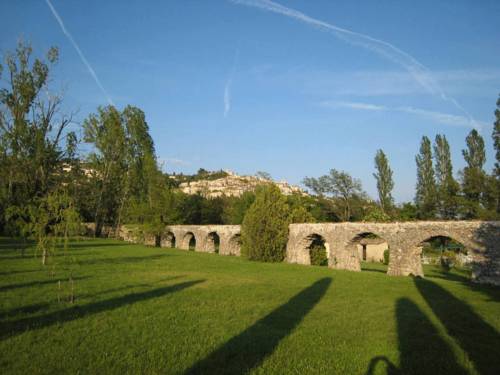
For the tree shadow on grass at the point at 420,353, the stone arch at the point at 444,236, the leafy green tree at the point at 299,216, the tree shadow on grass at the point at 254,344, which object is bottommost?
the tree shadow on grass at the point at 420,353

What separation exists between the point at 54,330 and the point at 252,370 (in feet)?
12.0

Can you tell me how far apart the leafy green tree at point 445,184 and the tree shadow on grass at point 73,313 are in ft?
122

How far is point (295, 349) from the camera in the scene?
5.79m

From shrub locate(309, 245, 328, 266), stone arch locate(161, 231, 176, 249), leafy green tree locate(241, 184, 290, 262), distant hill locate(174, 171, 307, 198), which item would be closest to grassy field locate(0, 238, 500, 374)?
leafy green tree locate(241, 184, 290, 262)

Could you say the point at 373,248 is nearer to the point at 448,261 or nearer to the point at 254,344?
the point at 448,261

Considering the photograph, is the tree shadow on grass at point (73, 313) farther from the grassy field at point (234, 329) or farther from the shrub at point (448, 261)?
the shrub at point (448, 261)

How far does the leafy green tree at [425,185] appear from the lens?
41.0m

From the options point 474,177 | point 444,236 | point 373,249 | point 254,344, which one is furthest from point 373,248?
point 254,344

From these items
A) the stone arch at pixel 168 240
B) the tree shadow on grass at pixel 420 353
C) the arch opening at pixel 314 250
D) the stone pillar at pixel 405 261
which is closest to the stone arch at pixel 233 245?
the arch opening at pixel 314 250

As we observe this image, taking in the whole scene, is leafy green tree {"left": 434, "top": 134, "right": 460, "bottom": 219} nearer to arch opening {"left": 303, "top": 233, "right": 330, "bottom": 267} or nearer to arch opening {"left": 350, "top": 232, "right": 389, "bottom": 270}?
arch opening {"left": 350, "top": 232, "right": 389, "bottom": 270}

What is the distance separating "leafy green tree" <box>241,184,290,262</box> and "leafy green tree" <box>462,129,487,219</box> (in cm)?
2299

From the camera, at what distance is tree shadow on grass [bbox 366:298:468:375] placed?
5102mm

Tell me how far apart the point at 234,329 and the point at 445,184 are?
41.0 meters

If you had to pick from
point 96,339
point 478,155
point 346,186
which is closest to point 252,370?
point 96,339
